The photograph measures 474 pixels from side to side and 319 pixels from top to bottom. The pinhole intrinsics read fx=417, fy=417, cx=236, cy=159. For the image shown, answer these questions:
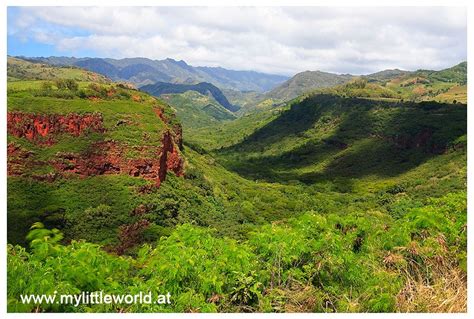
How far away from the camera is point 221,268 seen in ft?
25.6

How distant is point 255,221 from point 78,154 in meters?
24.9


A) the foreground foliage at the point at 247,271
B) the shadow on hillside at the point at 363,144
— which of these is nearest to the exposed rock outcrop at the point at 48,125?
the foreground foliage at the point at 247,271

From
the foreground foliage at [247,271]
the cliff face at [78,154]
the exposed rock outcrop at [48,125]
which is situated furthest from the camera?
the exposed rock outcrop at [48,125]

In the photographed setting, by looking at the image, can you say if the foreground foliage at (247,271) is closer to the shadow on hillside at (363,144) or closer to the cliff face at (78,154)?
the cliff face at (78,154)

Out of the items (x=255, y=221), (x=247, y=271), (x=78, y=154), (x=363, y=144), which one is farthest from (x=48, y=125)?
(x=363, y=144)

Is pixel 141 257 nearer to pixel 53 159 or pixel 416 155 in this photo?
pixel 53 159

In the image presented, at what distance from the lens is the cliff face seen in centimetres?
4069

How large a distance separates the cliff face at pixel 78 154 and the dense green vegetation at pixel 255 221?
1.84ft

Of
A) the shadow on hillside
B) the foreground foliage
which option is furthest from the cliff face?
the shadow on hillside

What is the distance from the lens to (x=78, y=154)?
1673 inches

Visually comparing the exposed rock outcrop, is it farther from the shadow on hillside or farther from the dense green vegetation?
the shadow on hillside

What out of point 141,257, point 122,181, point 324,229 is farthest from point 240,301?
point 122,181

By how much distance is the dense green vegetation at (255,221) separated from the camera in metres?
7.26

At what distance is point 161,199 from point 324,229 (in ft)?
118
